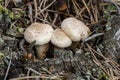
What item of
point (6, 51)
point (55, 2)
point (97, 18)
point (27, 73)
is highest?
point (55, 2)

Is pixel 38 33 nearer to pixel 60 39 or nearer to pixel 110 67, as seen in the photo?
pixel 60 39

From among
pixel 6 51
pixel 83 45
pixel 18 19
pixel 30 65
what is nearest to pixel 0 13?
pixel 18 19

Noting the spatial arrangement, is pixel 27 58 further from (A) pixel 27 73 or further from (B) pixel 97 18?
(B) pixel 97 18

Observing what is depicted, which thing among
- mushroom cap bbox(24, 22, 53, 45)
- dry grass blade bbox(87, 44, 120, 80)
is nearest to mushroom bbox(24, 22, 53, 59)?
mushroom cap bbox(24, 22, 53, 45)

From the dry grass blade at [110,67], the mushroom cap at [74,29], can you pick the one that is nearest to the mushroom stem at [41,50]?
the mushroom cap at [74,29]

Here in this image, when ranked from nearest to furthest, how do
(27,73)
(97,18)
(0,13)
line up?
(27,73) < (0,13) < (97,18)

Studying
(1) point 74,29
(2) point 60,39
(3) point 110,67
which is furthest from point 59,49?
(3) point 110,67

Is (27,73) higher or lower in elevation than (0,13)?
lower
